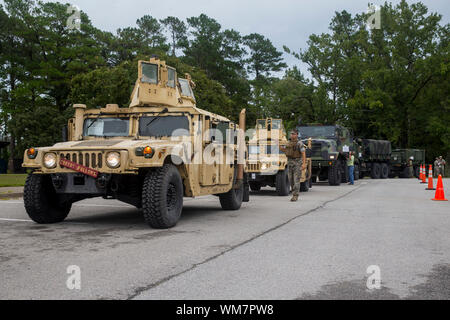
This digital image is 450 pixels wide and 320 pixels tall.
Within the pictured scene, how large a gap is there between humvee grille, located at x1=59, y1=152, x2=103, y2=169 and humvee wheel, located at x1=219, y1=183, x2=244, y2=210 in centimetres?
391

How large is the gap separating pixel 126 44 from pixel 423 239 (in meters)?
43.7

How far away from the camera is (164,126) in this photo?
29.7ft

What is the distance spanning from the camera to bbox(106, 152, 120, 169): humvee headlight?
7.39 metres

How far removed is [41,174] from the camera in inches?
320

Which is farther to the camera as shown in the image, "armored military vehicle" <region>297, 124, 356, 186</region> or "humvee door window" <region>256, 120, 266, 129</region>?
"armored military vehicle" <region>297, 124, 356, 186</region>

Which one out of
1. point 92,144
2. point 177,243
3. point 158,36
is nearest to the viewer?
point 177,243

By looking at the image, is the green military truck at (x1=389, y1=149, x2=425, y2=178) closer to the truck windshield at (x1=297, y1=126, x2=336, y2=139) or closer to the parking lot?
the truck windshield at (x1=297, y1=126, x2=336, y2=139)

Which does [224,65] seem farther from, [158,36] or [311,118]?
[311,118]

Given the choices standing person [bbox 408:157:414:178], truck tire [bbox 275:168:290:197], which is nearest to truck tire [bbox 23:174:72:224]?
truck tire [bbox 275:168:290:197]

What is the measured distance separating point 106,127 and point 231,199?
3169mm

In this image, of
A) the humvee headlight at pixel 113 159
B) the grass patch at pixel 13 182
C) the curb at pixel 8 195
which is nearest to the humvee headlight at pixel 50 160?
the humvee headlight at pixel 113 159
